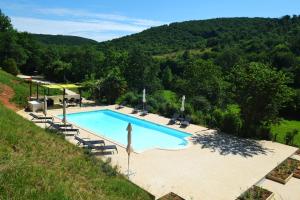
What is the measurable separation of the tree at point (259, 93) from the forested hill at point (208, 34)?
46.8m

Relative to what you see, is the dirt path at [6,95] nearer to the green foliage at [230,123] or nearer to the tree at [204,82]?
the tree at [204,82]

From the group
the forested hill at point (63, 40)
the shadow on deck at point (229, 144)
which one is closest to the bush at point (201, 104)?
the shadow on deck at point (229, 144)

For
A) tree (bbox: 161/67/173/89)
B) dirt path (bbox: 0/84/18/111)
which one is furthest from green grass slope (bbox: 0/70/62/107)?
tree (bbox: 161/67/173/89)

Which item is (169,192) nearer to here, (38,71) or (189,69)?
(189,69)

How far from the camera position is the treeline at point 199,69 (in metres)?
15.8

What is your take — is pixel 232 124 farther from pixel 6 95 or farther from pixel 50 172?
pixel 6 95

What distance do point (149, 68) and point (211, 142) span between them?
591 inches

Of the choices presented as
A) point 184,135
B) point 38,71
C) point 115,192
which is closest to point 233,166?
point 184,135

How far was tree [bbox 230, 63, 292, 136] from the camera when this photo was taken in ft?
49.0

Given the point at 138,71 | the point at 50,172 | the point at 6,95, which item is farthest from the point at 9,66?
the point at 50,172

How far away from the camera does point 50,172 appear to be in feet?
23.1

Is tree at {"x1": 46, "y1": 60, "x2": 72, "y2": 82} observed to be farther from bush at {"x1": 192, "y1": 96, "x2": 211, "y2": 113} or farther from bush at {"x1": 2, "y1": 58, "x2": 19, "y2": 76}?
bush at {"x1": 192, "y1": 96, "x2": 211, "y2": 113}

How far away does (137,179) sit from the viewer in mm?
10414

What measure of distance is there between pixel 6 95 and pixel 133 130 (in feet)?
34.2
